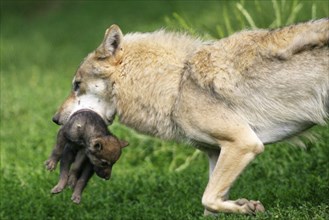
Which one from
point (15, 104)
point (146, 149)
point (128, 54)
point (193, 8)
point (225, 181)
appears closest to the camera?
point (225, 181)

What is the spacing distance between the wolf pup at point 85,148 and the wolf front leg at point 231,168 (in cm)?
92

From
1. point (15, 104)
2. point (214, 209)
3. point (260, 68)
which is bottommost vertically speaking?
point (15, 104)

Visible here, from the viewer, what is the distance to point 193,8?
1964 centimetres

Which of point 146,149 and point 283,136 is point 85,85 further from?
point 146,149

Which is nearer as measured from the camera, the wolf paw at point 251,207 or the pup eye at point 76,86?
the wolf paw at point 251,207

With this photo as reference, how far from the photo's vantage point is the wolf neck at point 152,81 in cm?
772

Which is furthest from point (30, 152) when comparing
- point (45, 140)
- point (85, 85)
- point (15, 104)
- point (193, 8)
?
point (193, 8)

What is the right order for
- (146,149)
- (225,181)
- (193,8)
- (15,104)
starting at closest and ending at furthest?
(225,181) → (146,149) → (15,104) → (193,8)

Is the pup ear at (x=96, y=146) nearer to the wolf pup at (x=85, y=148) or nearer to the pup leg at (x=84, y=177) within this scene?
the wolf pup at (x=85, y=148)

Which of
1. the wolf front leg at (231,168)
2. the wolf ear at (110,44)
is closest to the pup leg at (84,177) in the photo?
the wolf ear at (110,44)

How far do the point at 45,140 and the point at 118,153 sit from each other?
4.42 m

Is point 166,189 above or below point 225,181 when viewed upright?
below

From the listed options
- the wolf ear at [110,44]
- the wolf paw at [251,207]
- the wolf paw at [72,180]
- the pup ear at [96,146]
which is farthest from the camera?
the wolf paw at [72,180]

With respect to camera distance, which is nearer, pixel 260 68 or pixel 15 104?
pixel 260 68
